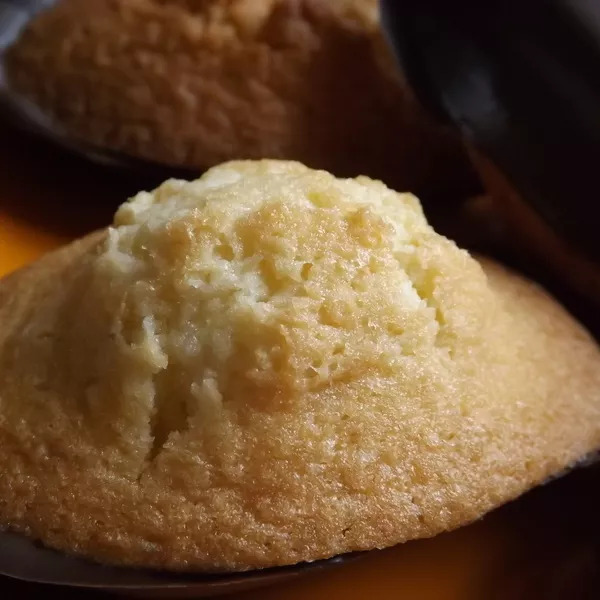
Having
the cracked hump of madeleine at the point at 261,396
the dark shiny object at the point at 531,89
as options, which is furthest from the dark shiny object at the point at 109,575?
the dark shiny object at the point at 531,89

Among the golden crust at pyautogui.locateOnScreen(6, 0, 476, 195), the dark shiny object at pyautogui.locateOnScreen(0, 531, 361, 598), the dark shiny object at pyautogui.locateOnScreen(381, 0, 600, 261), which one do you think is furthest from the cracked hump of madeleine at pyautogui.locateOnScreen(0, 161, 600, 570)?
the golden crust at pyautogui.locateOnScreen(6, 0, 476, 195)

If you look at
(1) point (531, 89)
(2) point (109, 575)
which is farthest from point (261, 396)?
(1) point (531, 89)

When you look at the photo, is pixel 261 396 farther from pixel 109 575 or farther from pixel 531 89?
pixel 531 89

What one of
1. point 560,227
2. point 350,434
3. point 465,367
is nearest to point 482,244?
point 560,227

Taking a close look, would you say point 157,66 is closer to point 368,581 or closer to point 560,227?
point 560,227

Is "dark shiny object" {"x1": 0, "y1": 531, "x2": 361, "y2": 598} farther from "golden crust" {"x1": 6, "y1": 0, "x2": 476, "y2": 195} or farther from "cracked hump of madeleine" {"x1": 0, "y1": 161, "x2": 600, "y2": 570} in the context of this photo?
"golden crust" {"x1": 6, "y1": 0, "x2": 476, "y2": 195}
